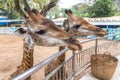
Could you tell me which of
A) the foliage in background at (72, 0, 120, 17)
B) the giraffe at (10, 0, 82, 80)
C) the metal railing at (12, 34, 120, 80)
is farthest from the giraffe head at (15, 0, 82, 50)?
the foliage in background at (72, 0, 120, 17)

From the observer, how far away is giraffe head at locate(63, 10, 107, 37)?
2.65 metres

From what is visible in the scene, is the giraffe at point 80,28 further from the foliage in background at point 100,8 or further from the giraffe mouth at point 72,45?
the foliage in background at point 100,8

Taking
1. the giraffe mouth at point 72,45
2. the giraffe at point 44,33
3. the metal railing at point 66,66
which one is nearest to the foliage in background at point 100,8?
the metal railing at point 66,66

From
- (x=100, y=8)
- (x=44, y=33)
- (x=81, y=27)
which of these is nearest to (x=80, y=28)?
(x=81, y=27)

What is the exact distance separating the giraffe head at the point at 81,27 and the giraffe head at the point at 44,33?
Answer: 0.80 meters

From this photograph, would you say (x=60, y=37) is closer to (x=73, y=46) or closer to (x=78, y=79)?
(x=73, y=46)

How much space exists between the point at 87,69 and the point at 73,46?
6.53 ft

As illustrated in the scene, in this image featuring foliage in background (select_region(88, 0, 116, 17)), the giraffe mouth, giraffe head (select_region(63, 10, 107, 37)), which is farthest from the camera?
foliage in background (select_region(88, 0, 116, 17))

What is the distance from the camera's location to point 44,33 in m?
1.92

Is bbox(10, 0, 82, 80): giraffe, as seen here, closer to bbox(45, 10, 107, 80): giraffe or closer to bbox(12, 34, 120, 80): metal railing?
bbox(12, 34, 120, 80): metal railing

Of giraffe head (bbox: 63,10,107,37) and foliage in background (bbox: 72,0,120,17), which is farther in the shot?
foliage in background (bbox: 72,0,120,17)

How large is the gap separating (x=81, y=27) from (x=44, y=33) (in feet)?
2.98

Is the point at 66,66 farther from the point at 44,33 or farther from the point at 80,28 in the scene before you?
the point at 44,33

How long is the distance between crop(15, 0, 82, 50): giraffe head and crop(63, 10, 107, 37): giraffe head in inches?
31.4
